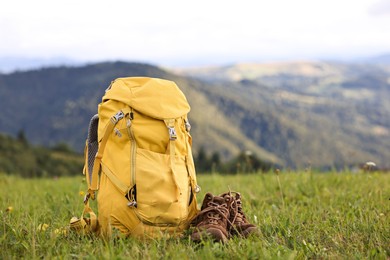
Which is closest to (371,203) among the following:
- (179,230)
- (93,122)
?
(179,230)

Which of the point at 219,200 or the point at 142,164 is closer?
the point at 142,164

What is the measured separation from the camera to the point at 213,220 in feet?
13.5

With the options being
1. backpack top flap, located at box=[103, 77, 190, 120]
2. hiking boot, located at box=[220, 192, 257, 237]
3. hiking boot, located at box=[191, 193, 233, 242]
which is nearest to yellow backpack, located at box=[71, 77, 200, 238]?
backpack top flap, located at box=[103, 77, 190, 120]

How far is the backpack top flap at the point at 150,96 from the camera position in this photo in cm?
411

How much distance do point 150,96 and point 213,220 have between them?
1238 millimetres

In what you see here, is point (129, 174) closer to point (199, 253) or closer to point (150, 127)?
point (150, 127)

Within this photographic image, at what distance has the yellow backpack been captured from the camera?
3.94 meters

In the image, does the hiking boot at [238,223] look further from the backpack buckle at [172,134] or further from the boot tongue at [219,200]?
the backpack buckle at [172,134]

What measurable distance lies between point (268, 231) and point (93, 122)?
A: 1.95 m

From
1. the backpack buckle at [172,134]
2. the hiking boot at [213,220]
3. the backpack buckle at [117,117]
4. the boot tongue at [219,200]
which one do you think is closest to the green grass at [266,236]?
the hiking boot at [213,220]

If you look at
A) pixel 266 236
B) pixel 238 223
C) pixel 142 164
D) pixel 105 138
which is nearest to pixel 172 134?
pixel 142 164

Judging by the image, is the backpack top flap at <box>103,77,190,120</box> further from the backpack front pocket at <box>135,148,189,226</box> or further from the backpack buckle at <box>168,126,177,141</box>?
the backpack front pocket at <box>135,148,189,226</box>

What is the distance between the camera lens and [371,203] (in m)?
5.45

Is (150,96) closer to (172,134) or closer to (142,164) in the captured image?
(172,134)
